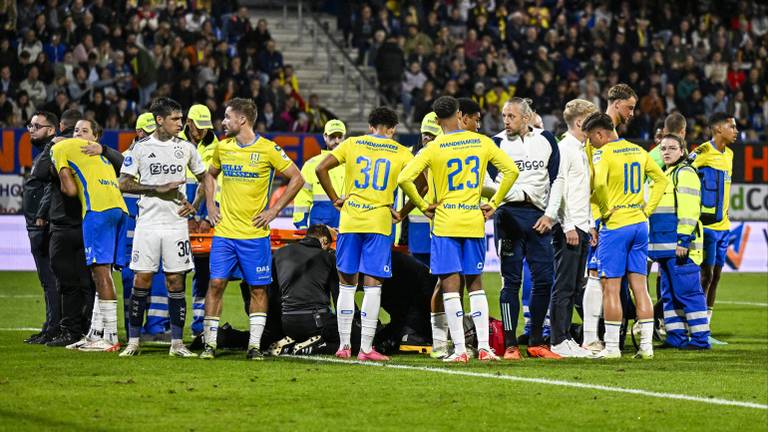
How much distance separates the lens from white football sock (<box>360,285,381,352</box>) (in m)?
11.0

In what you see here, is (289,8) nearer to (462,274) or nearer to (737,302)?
(737,302)

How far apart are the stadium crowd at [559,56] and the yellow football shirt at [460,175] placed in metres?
16.9

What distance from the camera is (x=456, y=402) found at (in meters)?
8.37

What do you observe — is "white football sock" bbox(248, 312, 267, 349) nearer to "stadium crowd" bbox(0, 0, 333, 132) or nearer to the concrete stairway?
"stadium crowd" bbox(0, 0, 333, 132)

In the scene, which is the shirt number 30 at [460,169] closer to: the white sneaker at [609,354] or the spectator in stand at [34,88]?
the white sneaker at [609,354]

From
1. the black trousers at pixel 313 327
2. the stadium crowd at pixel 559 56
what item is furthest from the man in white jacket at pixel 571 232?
the stadium crowd at pixel 559 56

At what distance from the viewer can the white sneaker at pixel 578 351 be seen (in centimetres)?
1160

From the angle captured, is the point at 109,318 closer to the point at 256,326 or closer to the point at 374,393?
the point at 256,326

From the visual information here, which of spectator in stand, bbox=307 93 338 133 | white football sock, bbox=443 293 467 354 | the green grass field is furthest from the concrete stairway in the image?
the green grass field

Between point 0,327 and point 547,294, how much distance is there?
6.36 m

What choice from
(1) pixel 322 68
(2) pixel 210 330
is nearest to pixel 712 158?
(2) pixel 210 330

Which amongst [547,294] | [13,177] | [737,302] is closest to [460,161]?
[547,294]

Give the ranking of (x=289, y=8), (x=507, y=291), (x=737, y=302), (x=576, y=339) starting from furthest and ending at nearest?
(x=289, y=8), (x=737, y=302), (x=576, y=339), (x=507, y=291)

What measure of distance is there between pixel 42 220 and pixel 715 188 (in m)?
7.13
